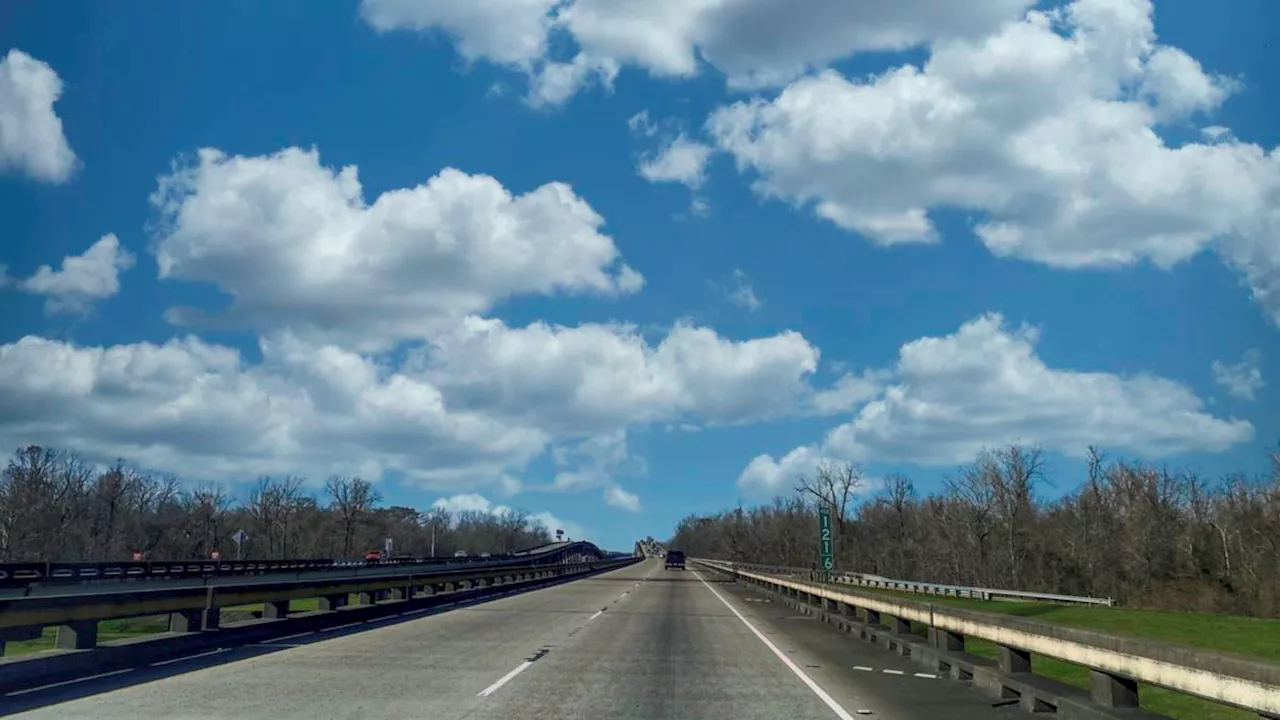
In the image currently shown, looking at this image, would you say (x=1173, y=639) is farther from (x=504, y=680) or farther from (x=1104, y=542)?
(x=1104, y=542)

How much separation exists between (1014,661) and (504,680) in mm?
6802

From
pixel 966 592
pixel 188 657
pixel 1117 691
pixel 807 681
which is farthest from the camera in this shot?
pixel 966 592

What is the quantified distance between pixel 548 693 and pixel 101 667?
256 inches

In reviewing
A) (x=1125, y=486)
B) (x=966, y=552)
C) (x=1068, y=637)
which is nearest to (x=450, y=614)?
(x=1068, y=637)

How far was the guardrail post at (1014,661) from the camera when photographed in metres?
12.0

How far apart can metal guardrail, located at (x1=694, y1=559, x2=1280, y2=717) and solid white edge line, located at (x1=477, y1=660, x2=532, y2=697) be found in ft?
21.3

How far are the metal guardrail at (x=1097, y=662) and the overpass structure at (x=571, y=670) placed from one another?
20mm

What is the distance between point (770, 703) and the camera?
1174cm

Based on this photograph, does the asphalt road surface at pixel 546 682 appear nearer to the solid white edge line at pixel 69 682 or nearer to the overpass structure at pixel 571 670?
the overpass structure at pixel 571 670

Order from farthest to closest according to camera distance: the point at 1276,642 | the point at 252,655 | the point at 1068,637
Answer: the point at 1276,642, the point at 252,655, the point at 1068,637

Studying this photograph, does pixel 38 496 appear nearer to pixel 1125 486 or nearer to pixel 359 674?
pixel 359 674

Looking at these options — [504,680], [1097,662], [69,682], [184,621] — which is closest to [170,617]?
[184,621]

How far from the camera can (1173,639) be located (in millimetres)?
22906

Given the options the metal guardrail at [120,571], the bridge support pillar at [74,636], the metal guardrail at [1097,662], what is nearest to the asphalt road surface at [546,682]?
the metal guardrail at [1097,662]
